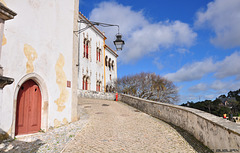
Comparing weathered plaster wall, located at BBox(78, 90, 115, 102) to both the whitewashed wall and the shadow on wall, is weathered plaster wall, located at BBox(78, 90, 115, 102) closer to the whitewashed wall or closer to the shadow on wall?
the whitewashed wall

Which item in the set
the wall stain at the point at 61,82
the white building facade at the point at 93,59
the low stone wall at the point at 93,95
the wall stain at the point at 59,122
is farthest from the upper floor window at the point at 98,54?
the wall stain at the point at 59,122

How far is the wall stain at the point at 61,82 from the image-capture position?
28.7 feet

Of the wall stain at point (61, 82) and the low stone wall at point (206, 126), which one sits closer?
the low stone wall at point (206, 126)

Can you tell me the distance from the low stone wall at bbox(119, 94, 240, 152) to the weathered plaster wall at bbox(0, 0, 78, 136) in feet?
16.8

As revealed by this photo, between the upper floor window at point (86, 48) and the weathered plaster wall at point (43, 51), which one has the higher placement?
the upper floor window at point (86, 48)

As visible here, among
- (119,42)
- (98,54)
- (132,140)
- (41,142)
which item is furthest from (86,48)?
(132,140)

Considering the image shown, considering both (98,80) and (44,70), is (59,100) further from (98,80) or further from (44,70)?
(98,80)

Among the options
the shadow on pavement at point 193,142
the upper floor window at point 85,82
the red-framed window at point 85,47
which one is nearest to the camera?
the shadow on pavement at point 193,142

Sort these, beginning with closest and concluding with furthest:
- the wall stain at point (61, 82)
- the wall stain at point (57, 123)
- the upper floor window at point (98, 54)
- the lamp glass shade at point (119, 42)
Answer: the wall stain at point (57, 123), the wall stain at point (61, 82), the lamp glass shade at point (119, 42), the upper floor window at point (98, 54)

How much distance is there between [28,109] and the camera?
739 cm

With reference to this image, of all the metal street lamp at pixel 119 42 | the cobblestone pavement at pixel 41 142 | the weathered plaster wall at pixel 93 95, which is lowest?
the cobblestone pavement at pixel 41 142

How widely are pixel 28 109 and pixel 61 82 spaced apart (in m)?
2.05

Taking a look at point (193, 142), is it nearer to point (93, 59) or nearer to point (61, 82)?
point (61, 82)

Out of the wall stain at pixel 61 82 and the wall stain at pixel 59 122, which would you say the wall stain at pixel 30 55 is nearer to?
the wall stain at pixel 61 82
